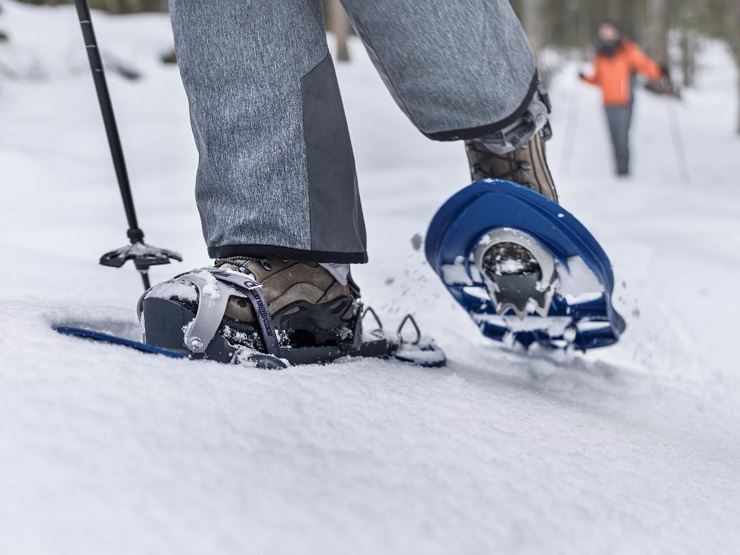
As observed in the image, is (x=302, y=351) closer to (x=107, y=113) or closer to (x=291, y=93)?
(x=291, y=93)

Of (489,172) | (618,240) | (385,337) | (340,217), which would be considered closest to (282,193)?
(340,217)

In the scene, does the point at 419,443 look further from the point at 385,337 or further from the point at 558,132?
the point at 558,132

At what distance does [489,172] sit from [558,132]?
12.4 metres

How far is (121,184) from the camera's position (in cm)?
140

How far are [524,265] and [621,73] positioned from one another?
26.5ft

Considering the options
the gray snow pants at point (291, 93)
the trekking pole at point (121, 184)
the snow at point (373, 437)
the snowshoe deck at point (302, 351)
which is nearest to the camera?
the snow at point (373, 437)

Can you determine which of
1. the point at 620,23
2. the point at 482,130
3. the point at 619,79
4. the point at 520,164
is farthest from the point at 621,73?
the point at 620,23

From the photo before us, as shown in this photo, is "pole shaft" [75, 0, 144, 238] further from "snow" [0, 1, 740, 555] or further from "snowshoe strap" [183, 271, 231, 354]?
"snowshoe strap" [183, 271, 231, 354]

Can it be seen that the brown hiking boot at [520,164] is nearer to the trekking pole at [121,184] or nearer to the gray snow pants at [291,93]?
the gray snow pants at [291,93]

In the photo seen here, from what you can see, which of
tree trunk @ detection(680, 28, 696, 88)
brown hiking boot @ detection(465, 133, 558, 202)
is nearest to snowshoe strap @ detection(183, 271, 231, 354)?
brown hiking boot @ detection(465, 133, 558, 202)

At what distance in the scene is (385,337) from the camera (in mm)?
1324

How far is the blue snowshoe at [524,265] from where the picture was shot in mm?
1323

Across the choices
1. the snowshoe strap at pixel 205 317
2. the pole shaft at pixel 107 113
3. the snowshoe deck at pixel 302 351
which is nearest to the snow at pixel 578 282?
the snowshoe deck at pixel 302 351

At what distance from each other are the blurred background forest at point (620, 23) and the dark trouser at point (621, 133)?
3.56 metres
